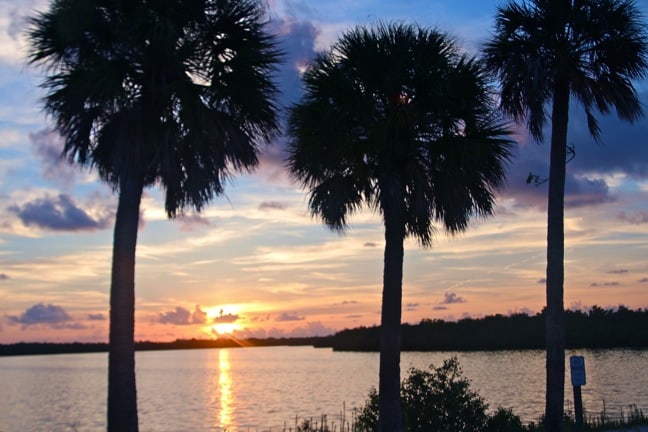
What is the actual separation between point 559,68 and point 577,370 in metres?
6.82

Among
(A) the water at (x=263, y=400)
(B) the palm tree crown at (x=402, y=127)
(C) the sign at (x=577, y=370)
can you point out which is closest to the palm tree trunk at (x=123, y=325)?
(B) the palm tree crown at (x=402, y=127)

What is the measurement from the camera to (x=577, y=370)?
51.7 feet

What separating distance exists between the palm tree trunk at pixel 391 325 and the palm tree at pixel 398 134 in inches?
1.1

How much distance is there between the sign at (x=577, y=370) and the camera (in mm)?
15688

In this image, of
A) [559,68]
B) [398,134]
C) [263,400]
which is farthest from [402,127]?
[263,400]

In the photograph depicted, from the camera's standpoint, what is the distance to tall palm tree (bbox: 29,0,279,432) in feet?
49.2

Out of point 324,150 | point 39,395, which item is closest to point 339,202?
point 324,150

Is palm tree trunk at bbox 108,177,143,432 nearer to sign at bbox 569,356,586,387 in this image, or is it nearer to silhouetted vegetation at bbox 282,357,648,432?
silhouetted vegetation at bbox 282,357,648,432

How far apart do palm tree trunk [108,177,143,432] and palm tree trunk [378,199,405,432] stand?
19.4 feet

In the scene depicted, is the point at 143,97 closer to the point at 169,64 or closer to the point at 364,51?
the point at 169,64

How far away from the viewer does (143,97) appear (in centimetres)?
1577

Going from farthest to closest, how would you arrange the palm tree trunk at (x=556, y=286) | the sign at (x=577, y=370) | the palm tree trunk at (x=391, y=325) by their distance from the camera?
the palm tree trunk at (x=391, y=325), the palm tree trunk at (x=556, y=286), the sign at (x=577, y=370)

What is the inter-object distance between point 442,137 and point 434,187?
1231mm

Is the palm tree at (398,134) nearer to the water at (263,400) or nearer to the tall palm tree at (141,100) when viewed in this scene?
the tall palm tree at (141,100)
